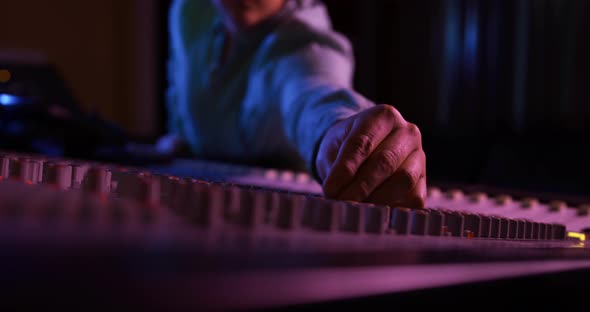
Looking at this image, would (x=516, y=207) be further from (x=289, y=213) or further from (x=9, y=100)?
(x=9, y=100)

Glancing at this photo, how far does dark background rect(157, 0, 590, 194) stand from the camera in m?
1.69

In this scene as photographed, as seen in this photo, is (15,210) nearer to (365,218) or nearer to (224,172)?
(365,218)

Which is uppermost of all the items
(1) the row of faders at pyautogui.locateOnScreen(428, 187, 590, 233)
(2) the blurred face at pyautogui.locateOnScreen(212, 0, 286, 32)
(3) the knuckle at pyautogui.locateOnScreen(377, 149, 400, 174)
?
(2) the blurred face at pyautogui.locateOnScreen(212, 0, 286, 32)

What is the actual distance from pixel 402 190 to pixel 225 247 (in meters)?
0.27

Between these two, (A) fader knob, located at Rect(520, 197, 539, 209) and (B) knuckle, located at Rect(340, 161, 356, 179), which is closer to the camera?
(B) knuckle, located at Rect(340, 161, 356, 179)

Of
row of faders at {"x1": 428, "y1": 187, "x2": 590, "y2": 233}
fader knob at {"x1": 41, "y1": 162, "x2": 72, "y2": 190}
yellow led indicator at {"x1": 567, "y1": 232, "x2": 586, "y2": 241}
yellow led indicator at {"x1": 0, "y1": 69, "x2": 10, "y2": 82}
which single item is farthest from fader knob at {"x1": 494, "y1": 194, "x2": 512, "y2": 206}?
yellow led indicator at {"x1": 0, "y1": 69, "x2": 10, "y2": 82}

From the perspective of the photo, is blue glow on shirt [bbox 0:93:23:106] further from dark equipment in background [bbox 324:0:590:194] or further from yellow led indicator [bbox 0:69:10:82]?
dark equipment in background [bbox 324:0:590:194]

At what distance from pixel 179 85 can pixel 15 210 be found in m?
1.39

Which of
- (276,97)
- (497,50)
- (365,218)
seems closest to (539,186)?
(497,50)

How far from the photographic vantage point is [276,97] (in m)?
1.14

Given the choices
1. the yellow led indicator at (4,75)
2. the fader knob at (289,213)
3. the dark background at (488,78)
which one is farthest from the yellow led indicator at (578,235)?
the yellow led indicator at (4,75)

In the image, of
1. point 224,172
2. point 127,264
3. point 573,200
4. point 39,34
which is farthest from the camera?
point 39,34

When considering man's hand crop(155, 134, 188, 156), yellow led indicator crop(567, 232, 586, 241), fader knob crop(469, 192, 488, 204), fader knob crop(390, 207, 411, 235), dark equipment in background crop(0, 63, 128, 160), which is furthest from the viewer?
man's hand crop(155, 134, 188, 156)

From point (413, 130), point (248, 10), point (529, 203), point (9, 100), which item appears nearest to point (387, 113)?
point (413, 130)
